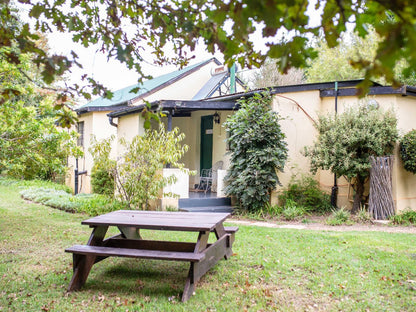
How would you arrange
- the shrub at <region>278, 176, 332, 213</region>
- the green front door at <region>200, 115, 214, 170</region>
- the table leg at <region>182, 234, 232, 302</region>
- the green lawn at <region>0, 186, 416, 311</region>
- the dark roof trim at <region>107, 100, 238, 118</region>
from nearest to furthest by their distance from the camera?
the green lawn at <region>0, 186, 416, 311</region> → the table leg at <region>182, 234, 232, 302</region> → the shrub at <region>278, 176, 332, 213</region> → the dark roof trim at <region>107, 100, 238, 118</region> → the green front door at <region>200, 115, 214, 170</region>

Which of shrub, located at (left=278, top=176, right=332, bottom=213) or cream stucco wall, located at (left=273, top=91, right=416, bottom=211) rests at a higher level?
cream stucco wall, located at (left=273, top=91, right=416, bottom=211)

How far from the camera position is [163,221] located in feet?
14.0

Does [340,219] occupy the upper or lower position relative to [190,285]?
upper

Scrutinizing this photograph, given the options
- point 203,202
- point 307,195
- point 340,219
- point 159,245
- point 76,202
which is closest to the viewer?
point 159,245

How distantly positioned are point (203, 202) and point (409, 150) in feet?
17.0

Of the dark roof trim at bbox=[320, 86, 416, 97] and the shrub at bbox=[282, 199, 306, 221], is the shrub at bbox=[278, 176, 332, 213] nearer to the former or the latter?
the shrub at bbox=[282, 199, 306, 221]

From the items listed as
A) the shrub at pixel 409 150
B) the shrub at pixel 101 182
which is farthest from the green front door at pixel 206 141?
the shrub at pixel 409 150

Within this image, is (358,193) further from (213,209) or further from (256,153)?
(213,209)

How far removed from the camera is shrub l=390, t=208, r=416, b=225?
7801 mm

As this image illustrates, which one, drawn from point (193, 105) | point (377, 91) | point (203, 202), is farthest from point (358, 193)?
point (193, 105)

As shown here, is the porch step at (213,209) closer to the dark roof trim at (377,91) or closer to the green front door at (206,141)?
the green front door at (206,141)

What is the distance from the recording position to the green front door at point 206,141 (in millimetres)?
12562

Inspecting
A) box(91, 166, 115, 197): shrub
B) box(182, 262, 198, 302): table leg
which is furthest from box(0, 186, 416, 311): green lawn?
box(91, 166, 115, 197): shrub

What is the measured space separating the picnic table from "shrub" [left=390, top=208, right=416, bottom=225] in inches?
184
